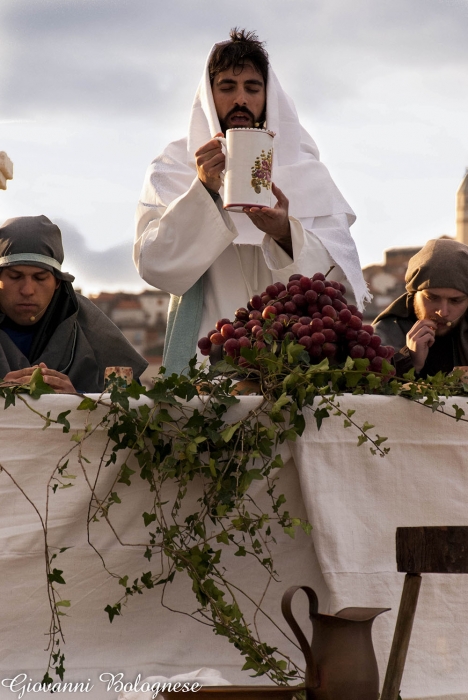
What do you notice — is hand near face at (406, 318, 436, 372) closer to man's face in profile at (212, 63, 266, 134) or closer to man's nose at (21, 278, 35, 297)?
man's face in profile at (212, 63, 266, 134)

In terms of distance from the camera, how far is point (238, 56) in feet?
11.9

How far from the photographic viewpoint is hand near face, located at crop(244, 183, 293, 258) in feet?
10.3

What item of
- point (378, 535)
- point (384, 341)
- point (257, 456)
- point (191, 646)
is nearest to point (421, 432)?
point (378, 535)

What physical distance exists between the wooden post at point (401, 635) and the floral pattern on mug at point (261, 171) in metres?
1.34

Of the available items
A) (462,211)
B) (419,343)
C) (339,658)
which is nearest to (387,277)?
(462,211)

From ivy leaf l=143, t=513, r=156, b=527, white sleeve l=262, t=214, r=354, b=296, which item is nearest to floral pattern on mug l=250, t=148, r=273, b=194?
white sleeve l=262, t=214, r=354, b=296

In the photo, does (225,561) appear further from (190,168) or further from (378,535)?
(190,168)

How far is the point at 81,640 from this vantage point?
7.19 feet

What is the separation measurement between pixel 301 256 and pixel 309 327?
3.41 feet

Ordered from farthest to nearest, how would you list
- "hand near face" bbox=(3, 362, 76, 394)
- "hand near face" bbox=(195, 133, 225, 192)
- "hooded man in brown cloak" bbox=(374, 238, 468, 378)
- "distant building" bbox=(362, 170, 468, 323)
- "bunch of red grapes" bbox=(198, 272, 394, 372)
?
"distant building" bbox=(362, 170, 468, 323) → "hooded man in brown cloak" bbox=(374, 238, 468, 378) → "hand near face" bbox=(195, 133, 225, 192) → "hand near face" bbox=(3, 362, 76, 394) → "bunch of red grapes" bbox=(198, 272, 394, 372)

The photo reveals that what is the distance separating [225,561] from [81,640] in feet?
1.21

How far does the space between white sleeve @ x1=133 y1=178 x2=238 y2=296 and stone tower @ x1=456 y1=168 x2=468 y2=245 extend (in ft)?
82.4

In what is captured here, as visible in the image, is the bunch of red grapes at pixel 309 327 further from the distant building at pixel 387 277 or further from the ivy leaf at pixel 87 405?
the distant building at pixel 387 277

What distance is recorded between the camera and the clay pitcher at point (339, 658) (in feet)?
6.01
